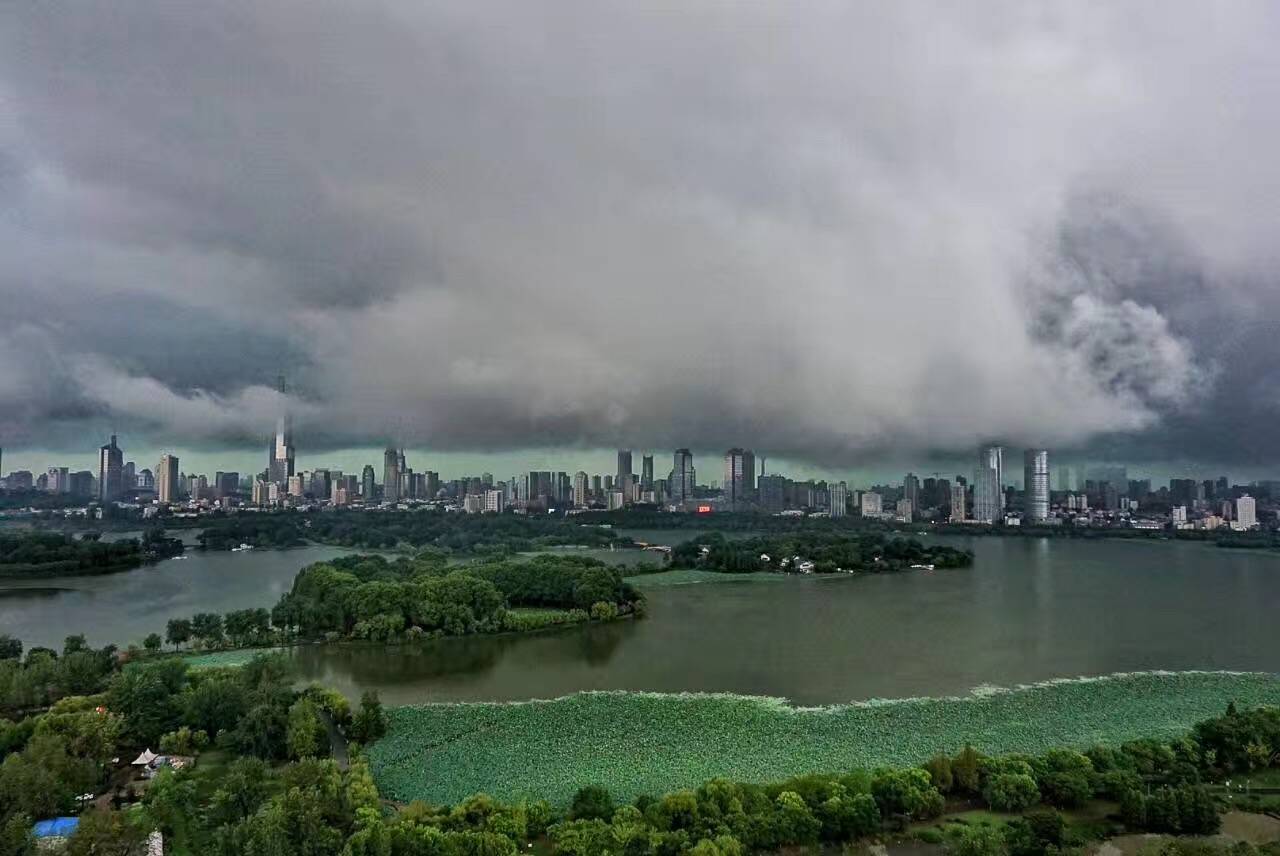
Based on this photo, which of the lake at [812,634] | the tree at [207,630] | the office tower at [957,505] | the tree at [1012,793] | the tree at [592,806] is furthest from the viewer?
the office tower at [957,505]

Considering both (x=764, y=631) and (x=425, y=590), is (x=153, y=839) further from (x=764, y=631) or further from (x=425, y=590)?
(x=764, y=631)

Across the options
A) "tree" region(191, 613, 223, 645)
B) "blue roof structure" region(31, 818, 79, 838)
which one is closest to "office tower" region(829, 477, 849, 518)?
"tree" region(191, 613, 223, 645)

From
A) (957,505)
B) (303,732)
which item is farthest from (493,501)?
(303,732)

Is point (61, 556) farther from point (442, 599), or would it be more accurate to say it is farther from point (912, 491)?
point (912, 491)

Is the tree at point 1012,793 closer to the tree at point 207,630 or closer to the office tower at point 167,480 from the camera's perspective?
the tree at point 207,630

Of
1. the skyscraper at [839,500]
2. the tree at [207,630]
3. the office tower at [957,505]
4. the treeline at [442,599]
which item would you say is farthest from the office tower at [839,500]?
the tree at [207,630]

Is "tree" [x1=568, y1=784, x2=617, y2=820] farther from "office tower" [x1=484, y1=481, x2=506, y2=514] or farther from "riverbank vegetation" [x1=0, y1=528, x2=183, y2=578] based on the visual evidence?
"office tower" [x1=484, y1=481, x2=506, y2=514]
